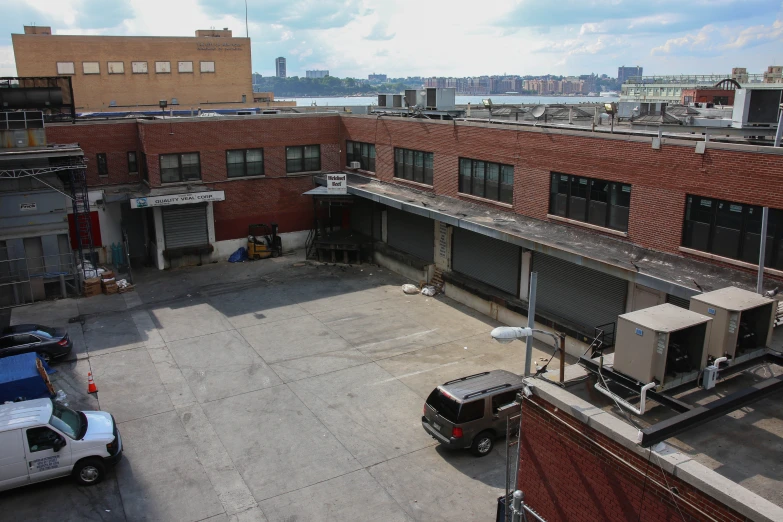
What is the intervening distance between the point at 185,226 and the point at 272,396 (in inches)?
678

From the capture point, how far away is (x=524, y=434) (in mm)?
10883

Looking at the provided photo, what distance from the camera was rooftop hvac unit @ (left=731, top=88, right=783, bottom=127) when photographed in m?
22.0

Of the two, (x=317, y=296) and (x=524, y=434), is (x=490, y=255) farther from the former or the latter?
(x=524, y=434)

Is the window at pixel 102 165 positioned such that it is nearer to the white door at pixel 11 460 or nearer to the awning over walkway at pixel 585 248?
the awning over walkway at pixel 585 248

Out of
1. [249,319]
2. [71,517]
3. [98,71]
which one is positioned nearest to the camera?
[71,517]

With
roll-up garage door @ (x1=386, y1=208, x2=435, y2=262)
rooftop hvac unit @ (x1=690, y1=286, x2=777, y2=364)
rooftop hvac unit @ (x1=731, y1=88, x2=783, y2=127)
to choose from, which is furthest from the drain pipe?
roll-up garage door @ (x1=386, y1=208, x2=435, y2=262)

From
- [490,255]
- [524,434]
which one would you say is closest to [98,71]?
[490,255]

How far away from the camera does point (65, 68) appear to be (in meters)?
67.6

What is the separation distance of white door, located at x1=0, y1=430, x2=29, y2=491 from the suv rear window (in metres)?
9.90

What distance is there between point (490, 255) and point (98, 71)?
190ft

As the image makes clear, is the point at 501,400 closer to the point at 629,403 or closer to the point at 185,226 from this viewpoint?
the point at 629,403

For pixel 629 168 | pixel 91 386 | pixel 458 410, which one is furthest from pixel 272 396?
pixel 629 168

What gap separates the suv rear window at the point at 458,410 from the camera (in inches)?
635

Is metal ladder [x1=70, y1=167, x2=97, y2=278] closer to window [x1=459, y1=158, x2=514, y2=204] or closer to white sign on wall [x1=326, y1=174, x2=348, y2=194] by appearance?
white sign on wall [x1=326, y1=174, x2=348, y2=194]
